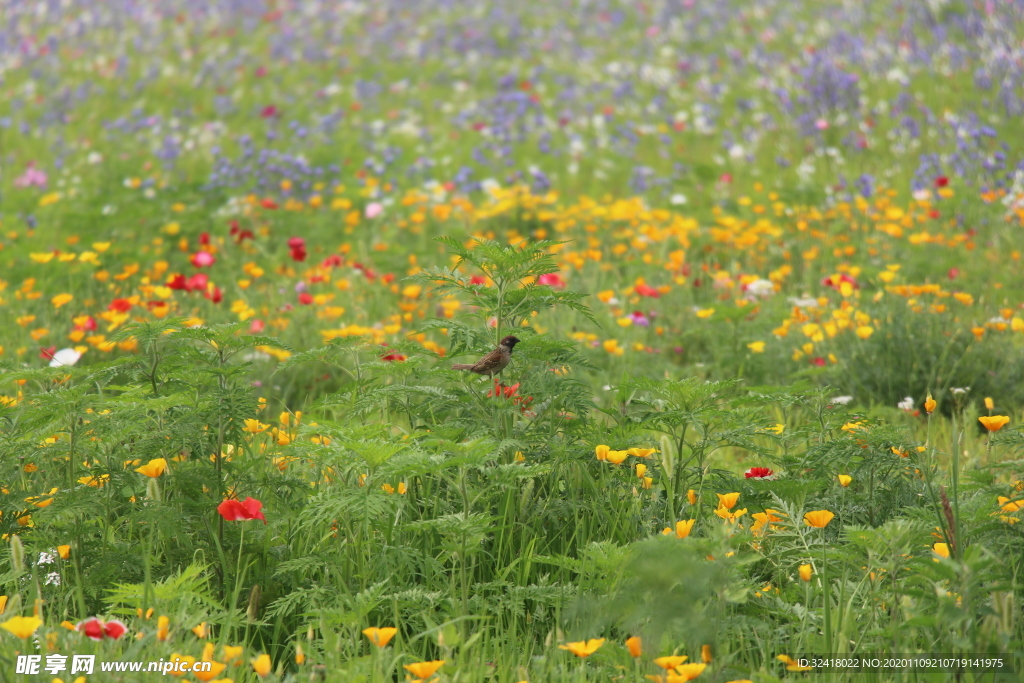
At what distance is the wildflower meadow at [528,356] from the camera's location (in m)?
1.82

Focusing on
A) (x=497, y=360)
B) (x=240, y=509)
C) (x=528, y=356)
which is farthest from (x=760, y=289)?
(x=240, y=509)

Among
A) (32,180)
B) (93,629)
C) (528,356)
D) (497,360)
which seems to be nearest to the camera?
(93,629)

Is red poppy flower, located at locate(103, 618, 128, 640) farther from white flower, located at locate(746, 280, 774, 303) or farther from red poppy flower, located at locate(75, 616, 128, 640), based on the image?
white flower, located at locate(746, 280, 774, 303)

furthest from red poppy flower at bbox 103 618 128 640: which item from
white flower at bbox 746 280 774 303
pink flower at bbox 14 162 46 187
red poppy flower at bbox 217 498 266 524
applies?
pink flower at bbox 14 162 46 187

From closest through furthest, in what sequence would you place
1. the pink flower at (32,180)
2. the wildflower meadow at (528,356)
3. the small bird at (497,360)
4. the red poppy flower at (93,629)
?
the red poppy flower at (93,629) → the wildflower meadow at (528,356) → the small bird at (497,360) → the pink flower at (32,180)

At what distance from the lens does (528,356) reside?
232 cm

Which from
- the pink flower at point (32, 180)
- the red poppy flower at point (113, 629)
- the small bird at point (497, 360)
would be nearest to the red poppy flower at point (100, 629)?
the red poppy flower at point (113, 629)

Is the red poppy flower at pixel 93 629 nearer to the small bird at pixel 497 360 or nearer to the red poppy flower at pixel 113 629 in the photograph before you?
the red poppy flower at pixel 113 629

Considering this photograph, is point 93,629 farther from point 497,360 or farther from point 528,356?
point 528,356

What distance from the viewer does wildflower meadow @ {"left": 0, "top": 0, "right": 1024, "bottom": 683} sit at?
5.96ft

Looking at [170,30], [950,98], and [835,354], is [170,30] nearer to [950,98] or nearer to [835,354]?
[950,98]

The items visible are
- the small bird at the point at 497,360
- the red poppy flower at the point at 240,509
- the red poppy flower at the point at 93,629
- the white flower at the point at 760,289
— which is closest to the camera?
the red poppy flower at the point at 93,629

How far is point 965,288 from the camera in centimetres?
452

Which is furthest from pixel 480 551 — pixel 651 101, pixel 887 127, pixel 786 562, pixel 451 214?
pixel 651 101
